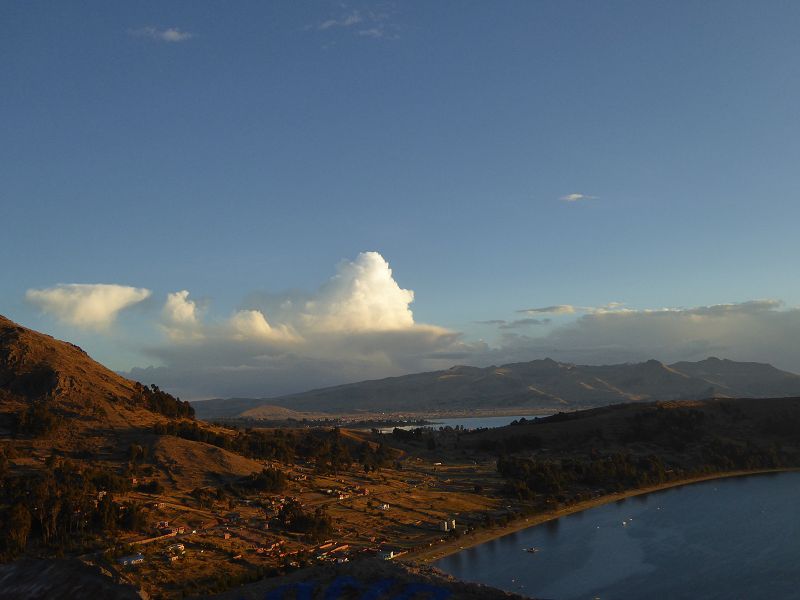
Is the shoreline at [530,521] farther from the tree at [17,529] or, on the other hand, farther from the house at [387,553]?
the tree at [17,529]

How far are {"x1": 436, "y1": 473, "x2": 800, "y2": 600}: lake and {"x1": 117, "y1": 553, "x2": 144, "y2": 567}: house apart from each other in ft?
70.8

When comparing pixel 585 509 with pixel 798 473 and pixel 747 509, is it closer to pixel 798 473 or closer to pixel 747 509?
pixel 747 509

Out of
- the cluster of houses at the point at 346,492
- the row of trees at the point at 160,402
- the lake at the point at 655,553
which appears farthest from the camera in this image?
the row of trees at the point at 160,402

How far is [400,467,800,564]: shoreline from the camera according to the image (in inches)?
2048

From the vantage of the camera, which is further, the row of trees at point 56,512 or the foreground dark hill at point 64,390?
the foreground dark hill at point 64,390

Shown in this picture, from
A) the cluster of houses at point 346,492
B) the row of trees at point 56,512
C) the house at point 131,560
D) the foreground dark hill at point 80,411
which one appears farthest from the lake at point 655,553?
the foreground dark hill at point 80,411

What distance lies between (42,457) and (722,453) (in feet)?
306

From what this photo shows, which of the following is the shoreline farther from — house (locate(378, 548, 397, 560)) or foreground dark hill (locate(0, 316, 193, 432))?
foreground dark hill (locate(0, 316, 193, 432))

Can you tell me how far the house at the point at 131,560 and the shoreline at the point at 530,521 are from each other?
18338 millimetres

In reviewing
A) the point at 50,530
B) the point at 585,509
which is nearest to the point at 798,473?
the point at 585,509

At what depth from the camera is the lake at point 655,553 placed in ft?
152

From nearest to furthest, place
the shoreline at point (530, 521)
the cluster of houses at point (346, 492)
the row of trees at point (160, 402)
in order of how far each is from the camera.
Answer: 1. the shoreline at point (530, 521)
2. the cluster of houses at point (346, 492)
3. the row of trees at point (160, 402)

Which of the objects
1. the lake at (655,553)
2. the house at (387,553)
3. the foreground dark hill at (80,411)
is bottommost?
the lake at (655,553)

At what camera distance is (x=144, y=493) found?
56.6 meters
